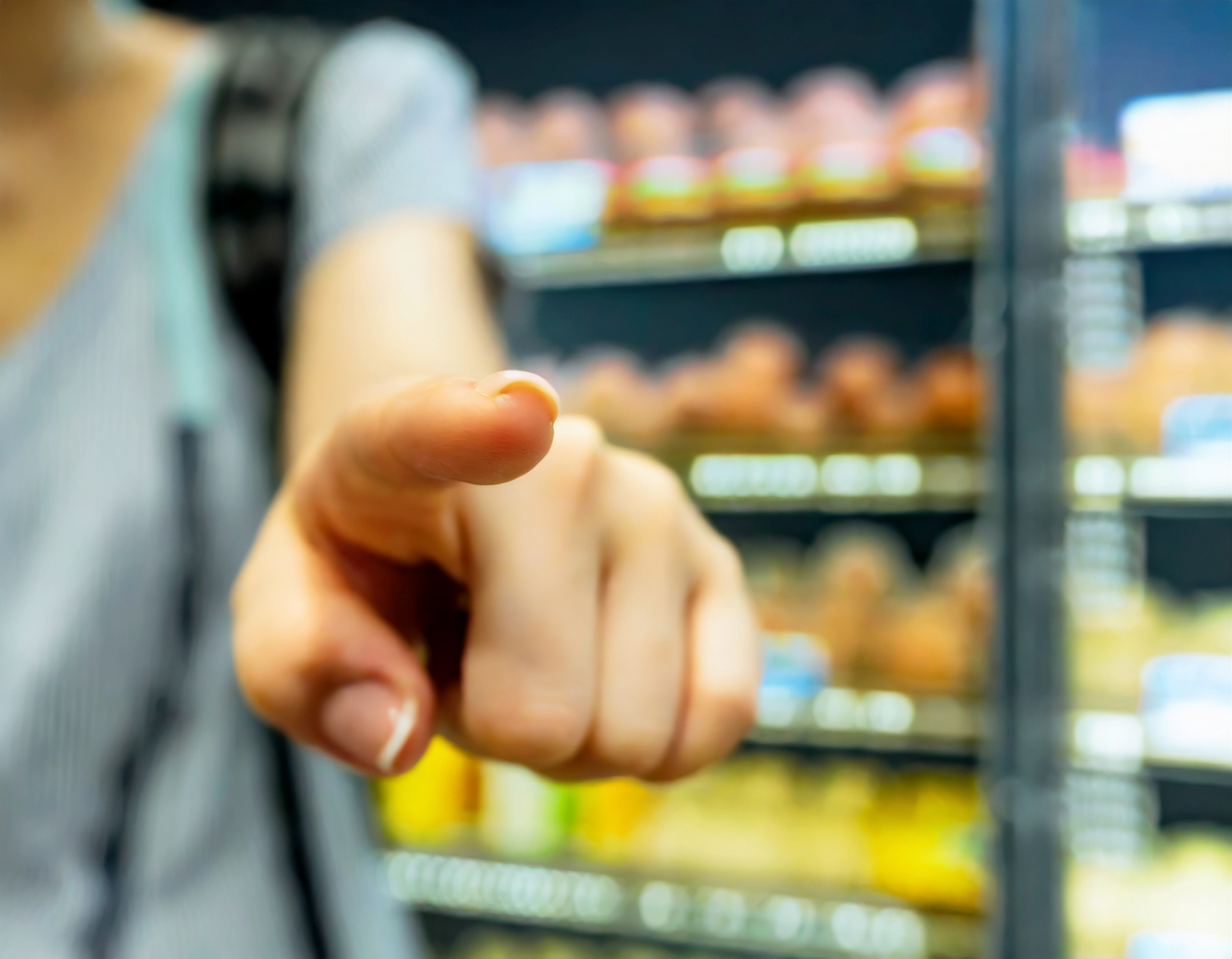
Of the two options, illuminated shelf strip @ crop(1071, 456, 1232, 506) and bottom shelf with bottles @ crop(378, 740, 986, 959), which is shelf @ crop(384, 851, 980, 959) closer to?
bottom shelf with bottles @ crop(378, 740, 986, 959)

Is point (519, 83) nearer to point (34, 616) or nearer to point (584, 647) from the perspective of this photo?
point (34, 616)

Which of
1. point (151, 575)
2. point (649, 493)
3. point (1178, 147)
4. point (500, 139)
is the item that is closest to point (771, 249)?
point (500, 139)

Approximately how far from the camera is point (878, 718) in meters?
1.10

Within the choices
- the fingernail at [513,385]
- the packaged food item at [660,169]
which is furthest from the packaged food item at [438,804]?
the fingernail at [513,385]

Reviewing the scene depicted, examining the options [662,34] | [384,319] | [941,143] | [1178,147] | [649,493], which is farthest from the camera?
[662,34]

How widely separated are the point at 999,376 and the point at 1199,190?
8.5 inches

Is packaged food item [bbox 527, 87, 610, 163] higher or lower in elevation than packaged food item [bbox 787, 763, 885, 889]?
higher

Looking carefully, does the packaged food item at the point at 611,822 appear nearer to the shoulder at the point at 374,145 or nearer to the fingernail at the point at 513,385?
the shoulder at the point at 374,145

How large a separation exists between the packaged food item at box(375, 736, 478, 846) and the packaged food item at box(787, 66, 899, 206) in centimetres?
80

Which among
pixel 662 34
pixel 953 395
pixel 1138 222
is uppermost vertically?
pixel 662 34

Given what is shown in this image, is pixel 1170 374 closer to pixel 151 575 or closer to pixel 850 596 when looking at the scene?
pixel 850 596

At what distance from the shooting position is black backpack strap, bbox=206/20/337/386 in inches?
15.5

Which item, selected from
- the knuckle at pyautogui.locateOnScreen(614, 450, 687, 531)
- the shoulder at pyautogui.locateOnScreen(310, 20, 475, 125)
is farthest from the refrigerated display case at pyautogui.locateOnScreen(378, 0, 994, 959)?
the knuckle at pyautogui.locateOnScreen(614, 450, 687, 531)

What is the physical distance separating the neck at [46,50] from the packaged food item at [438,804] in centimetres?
95
